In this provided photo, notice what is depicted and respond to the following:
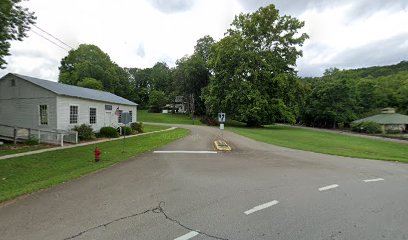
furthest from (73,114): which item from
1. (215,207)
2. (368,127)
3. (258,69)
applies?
(368,127)

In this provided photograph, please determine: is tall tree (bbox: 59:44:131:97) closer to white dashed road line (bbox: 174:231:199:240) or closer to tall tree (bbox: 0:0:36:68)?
tall tree (bbox: 0:0:36:68)

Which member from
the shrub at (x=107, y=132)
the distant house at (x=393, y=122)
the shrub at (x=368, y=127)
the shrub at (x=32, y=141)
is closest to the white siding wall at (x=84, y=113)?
the shrub at (x=107, y=132)

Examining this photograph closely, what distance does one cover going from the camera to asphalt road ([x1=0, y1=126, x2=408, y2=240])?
4242 mm

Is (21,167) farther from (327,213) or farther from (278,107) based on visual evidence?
(278,107)

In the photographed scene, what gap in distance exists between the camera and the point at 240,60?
44062mm

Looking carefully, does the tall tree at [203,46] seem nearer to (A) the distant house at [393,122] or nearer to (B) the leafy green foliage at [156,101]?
(B) the leafy green foliage at [156,101]

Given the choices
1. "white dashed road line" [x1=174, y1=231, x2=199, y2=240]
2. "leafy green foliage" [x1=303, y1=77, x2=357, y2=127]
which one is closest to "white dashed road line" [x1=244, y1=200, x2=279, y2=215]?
"white dashed road line" [x1=174, y1=231, x2=199, y2=240]

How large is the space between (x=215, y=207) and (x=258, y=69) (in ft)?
132

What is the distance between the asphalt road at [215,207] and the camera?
4242 mm

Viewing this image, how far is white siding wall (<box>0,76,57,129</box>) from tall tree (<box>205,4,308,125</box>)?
27.8m

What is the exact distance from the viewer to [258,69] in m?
43.4

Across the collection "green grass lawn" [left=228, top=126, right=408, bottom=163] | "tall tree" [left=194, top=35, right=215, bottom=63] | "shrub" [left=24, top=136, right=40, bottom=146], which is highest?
"tall tree" [left=194, top=35, right=215, bottom=63]

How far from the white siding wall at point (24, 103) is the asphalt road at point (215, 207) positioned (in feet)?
43.9

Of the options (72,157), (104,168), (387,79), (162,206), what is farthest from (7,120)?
(387,79)
